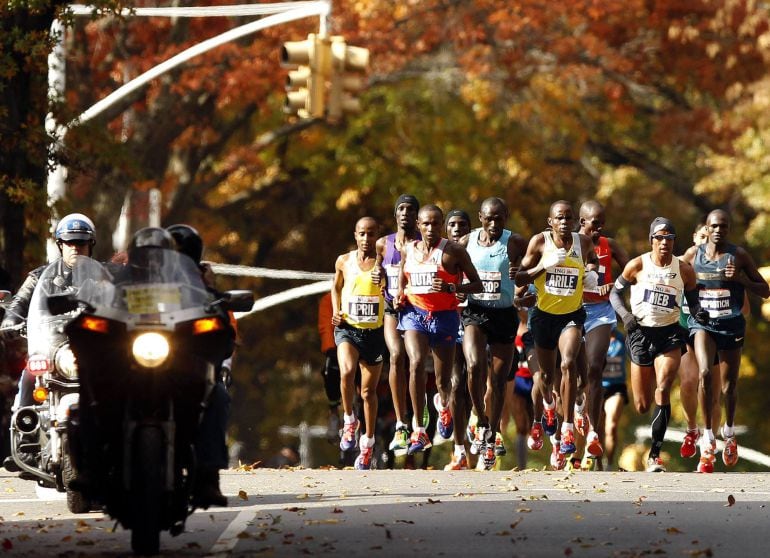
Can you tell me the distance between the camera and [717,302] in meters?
19.0

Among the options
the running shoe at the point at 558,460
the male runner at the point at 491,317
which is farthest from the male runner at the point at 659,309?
the male runner at the point at 491,317

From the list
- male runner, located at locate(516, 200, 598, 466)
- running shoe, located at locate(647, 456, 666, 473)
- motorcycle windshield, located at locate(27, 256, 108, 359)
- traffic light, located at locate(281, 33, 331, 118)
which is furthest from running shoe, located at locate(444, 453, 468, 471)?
motorcycle windshield, located at locate(27, 256, 108, 359)

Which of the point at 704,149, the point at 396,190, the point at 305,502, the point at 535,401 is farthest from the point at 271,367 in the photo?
the point at 305,502

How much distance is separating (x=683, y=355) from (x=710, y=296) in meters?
0.71

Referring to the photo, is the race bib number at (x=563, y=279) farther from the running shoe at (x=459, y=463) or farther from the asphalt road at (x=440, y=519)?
the asphalt road at (x=440, y=519)

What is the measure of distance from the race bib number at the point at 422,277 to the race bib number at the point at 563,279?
94cm

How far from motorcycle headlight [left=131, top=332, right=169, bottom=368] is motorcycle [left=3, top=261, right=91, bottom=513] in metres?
1.33

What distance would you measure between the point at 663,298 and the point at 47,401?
665 centimetres

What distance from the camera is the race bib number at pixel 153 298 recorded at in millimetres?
10938

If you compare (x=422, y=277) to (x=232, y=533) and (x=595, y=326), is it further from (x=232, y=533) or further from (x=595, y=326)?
(x=232, y=533)

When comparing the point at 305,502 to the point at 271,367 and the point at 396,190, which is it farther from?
the point at 271,367

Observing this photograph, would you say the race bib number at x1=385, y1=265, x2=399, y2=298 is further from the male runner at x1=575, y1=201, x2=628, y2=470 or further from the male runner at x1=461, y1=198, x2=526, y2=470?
the male runner at x1=575, y1=201, x2=628, y2=470

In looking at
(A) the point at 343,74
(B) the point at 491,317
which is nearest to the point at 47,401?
(B) the point at 491,317

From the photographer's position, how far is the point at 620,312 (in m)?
18.4
